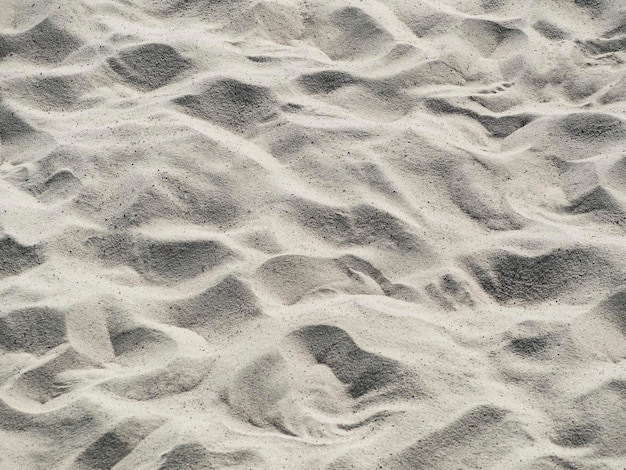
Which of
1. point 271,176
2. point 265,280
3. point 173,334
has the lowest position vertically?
point 173,334

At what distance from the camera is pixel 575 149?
3.06 meters

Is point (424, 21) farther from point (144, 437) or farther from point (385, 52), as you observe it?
point (144, 437)

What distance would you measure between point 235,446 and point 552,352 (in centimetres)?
95

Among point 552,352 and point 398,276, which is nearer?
point 552,352

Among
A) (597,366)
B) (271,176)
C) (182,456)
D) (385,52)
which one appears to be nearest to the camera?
(182,456)

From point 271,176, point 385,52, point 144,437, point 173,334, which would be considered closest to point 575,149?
point 385,52

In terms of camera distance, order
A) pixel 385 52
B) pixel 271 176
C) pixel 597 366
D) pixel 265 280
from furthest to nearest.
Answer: pixel 385 52
pixel 271 176
pixel 265 280
pixel 597 366

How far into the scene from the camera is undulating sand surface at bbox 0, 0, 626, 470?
2.38 meters

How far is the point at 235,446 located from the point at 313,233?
78 centimetres

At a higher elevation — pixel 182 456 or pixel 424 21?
pixel 424 21

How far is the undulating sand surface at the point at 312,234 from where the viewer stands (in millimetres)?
2379

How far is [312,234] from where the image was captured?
9.20 ft

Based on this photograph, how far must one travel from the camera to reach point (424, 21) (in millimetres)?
3477

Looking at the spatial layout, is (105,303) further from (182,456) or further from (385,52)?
(385,52)
